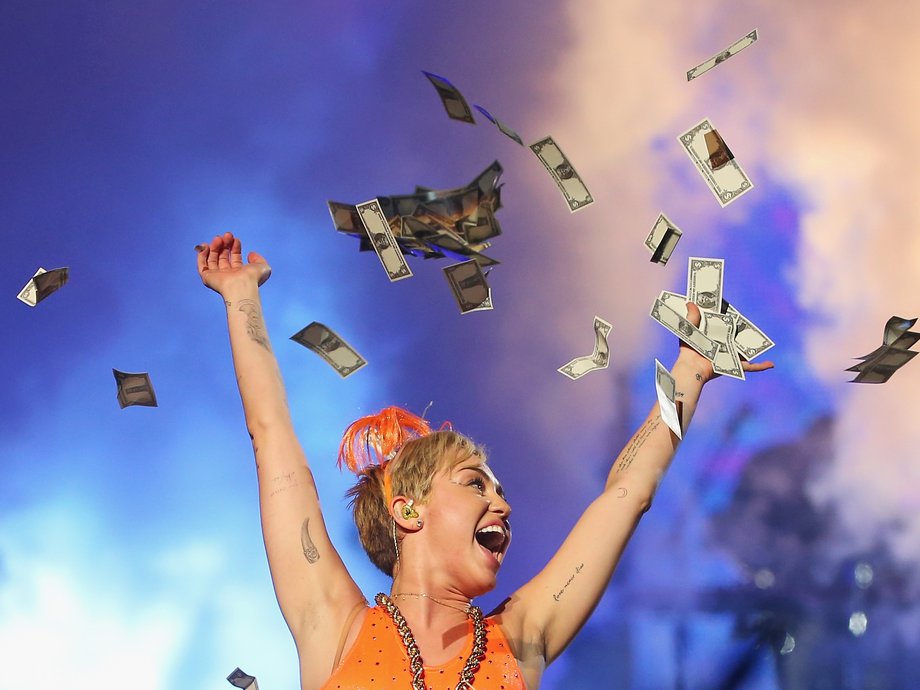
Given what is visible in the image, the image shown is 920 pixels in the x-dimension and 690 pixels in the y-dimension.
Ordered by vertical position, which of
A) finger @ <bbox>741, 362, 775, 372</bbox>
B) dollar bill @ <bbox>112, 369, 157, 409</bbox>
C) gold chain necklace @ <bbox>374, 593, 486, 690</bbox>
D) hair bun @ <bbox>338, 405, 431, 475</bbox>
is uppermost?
dollar bill @ <bbox>112, 369, 157, 409</bbox>

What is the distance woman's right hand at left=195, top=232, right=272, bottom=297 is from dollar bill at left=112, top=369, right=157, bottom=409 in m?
0.61

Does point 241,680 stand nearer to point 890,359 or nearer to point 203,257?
point 203,257

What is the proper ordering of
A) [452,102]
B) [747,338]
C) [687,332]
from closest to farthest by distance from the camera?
1. [687,332]
2. [747,338]
3. [452,102]

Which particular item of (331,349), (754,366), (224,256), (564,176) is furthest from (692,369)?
(224,256)

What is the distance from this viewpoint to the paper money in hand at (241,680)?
4164 mm

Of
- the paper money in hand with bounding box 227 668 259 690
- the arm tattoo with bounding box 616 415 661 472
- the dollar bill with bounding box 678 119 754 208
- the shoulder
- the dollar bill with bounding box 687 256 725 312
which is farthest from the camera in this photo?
the paper money in hand with bounding box 227 668 259 690

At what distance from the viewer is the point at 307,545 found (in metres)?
2.86

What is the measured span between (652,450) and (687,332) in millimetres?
439

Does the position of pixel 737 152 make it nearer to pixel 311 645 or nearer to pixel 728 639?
pixel 728 639

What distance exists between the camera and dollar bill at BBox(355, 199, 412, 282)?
3541 millimetres

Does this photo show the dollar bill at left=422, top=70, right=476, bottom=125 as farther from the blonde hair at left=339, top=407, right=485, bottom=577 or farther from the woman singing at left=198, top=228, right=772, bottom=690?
the blonde hair at left=339, top=407, right=485, bottom=577

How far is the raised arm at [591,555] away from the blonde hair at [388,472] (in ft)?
1.32

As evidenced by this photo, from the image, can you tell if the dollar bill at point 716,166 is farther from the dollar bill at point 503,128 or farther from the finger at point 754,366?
the dollar bill at point 503,128

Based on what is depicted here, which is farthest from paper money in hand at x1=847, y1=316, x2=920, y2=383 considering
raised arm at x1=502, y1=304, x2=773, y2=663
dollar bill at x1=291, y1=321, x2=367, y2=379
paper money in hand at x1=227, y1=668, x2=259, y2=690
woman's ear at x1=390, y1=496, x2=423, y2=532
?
paper money in hand at x1=227, y1=668, x2=259, y2=690
